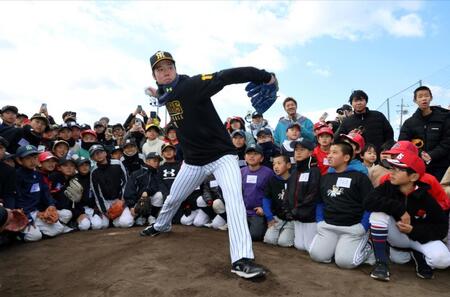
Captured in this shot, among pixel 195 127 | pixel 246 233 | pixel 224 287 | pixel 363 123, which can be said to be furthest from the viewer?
pixel 363 123

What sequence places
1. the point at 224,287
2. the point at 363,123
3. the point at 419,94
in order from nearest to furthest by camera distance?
the point at 224,287 → the point at 419,94 → the point at 363,123

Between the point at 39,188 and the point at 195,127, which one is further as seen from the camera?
the point at 39,188

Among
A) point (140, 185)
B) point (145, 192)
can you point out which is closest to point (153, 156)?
point (140, 185)

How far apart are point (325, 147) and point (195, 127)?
9.16 ft

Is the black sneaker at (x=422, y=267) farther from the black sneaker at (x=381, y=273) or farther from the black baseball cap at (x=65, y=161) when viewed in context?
the black baseball cap at (x=65, y=161)

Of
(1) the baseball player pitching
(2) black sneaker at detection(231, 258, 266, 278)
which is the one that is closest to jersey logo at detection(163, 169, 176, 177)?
(1) the baseball player pitching

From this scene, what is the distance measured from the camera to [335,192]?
15.1 feet

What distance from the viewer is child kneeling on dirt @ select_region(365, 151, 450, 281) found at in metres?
4.00

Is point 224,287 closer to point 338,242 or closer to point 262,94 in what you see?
point 338,242

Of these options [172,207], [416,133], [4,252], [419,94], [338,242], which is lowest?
[4,252]

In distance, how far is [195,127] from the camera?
4.19 m

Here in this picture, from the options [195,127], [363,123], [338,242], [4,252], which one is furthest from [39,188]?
[363,123]

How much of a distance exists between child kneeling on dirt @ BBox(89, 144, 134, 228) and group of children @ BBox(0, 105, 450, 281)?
0.06 feet

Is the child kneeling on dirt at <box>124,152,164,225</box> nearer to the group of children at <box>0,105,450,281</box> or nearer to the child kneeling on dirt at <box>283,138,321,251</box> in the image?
the group of children at <box>0,105,450,281</box>
